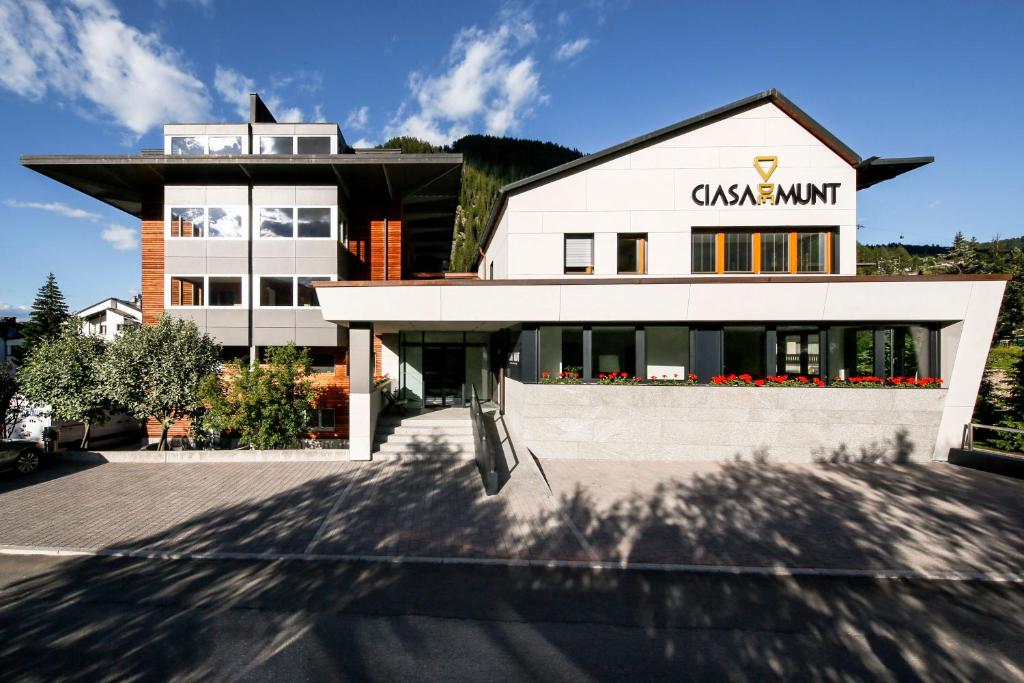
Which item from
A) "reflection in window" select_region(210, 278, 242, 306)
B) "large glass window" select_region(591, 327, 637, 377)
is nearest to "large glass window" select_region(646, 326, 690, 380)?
"large glass window" select_region(591, 327, 637, 377)

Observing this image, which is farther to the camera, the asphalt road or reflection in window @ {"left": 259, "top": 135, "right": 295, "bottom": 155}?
reflection in window @ {"left": 259, "top": 135, "right": 295, "bottom": 155}

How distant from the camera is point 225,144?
63.2 ft

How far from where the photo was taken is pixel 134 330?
1362cm

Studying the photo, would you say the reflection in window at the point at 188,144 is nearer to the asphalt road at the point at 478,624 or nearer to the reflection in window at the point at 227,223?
the reflection in window at the point at 227,223

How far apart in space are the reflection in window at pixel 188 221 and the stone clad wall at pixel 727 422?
15462 mm

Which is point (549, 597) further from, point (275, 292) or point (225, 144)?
point (225, 144)

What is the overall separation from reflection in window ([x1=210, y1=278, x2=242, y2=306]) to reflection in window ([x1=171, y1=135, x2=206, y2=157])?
6425 mm

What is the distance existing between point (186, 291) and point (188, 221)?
2920 millimetres

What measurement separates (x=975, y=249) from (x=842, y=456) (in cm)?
5338

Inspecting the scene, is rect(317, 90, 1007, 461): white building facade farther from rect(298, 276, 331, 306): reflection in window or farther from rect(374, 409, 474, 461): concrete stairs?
rect(298, 276, 331, 306): reflection in window

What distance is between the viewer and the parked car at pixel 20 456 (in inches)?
443

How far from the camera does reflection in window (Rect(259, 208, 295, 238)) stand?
17.4 meters

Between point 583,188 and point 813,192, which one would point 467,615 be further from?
point 813,192

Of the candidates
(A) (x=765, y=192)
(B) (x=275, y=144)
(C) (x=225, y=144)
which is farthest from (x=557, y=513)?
(C) (x=225, y=144)
